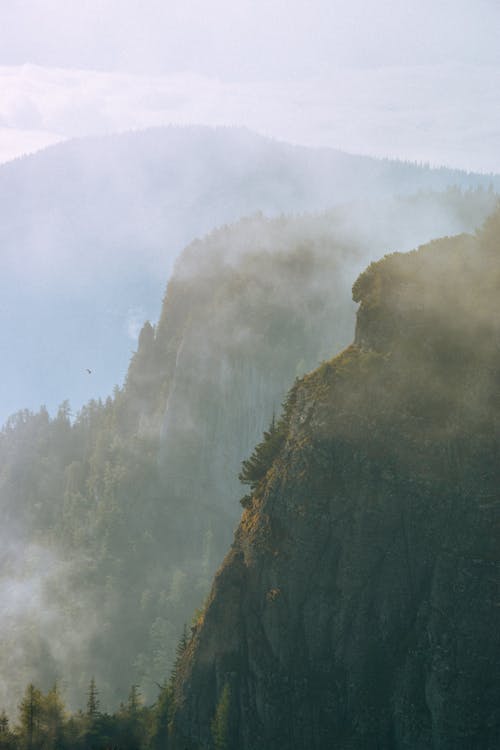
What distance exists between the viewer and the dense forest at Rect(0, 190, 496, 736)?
90.5 m

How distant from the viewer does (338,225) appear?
128750 millimetres

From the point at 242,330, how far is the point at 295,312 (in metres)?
8.55

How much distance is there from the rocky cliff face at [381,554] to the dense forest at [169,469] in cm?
5392

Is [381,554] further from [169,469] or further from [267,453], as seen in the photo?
[169,469]

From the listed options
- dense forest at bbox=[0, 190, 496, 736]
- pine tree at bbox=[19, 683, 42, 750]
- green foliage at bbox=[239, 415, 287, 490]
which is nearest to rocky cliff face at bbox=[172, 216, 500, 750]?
green foliage at bbox=[239, 415, 287, 490]

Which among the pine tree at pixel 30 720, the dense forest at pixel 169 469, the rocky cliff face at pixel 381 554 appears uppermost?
the dense forest at pixel 169 469

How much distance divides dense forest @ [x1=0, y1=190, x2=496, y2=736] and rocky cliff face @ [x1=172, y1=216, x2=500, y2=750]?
177 ft

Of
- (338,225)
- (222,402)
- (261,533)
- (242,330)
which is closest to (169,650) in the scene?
(222,402)

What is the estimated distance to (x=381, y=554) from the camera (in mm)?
25875

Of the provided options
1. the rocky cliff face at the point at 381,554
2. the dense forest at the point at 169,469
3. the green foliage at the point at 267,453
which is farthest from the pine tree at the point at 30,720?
the dense forest at the point at 169,469

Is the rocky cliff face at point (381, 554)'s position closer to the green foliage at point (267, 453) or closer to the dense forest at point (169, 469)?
the green foliage at point (267, 453)

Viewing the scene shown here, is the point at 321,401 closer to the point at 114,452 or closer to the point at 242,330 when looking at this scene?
the point at 242,330

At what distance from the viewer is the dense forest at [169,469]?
90.5 meters

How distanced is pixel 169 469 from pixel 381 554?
8325cm
